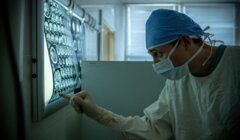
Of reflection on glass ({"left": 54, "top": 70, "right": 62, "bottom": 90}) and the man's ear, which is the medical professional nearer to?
the man's ear

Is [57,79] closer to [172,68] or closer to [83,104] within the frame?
[83,104]

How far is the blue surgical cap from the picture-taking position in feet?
4.09

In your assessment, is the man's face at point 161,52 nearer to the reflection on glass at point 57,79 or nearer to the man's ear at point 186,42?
the man's ear at point 186,42

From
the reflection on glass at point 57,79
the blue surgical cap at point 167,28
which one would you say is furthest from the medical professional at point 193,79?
the reflection on glass at point 57,79

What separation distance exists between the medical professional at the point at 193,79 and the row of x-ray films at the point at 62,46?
23cm

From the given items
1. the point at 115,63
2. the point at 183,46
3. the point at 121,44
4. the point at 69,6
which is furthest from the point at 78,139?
the point at 121,44

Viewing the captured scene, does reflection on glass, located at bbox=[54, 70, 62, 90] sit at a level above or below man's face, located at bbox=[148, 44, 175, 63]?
below

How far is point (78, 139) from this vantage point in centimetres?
192

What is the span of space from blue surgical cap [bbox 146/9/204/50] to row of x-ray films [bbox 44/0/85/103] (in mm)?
502

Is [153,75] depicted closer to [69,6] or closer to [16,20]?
[69,6]

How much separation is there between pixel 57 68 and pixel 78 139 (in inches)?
27.2

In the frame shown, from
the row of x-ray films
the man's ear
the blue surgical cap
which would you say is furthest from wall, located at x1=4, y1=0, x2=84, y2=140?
the man's ear

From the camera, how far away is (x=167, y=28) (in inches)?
49.4

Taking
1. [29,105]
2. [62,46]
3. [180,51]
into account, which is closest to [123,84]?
[62,46]
